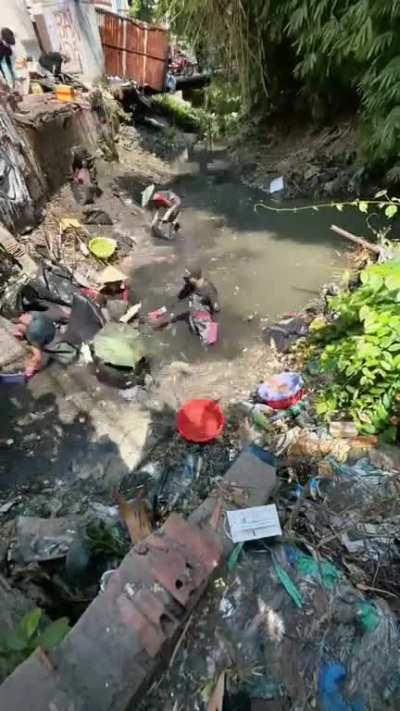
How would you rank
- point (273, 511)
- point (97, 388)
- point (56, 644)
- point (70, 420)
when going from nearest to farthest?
point (56, 644), point (273, 511), point (70, 420), point (97, 388)

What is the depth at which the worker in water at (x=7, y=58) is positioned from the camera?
899 centimetres

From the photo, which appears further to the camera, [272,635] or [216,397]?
[216,397]

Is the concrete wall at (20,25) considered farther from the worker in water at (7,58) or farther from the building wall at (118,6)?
the building wall at (118,6)

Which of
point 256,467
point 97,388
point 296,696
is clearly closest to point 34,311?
point 97,388

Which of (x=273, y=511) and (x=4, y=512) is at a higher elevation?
(x=273, y=511)

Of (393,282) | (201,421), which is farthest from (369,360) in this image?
(201,421)

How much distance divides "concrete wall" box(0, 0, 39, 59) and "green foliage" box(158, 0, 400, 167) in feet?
11.3

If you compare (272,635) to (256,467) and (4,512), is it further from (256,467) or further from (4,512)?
(4,512)

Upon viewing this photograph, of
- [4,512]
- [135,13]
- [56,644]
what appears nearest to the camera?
[56,644]

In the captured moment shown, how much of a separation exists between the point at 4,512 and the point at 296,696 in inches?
88.9

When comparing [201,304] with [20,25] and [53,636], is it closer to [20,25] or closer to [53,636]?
[53,636]

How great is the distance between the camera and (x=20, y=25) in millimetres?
10281

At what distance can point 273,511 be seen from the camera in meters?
2.31

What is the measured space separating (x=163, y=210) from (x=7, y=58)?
192 inches
